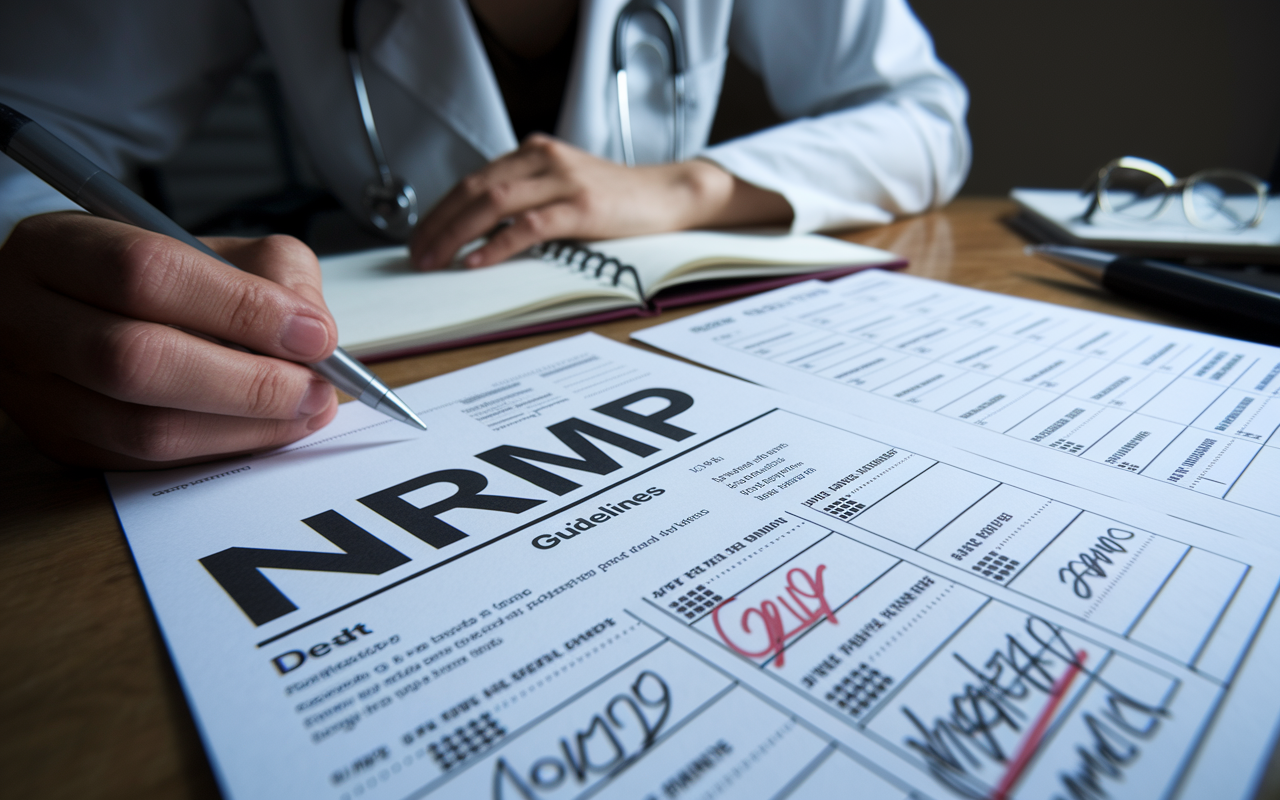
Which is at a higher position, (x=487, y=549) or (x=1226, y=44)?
(x=1226, y=44)

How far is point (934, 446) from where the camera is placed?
32 centimetres

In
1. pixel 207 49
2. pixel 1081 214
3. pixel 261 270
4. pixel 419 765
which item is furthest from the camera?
pixel 207 49

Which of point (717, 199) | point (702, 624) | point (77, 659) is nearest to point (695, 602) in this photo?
point (702, 624)

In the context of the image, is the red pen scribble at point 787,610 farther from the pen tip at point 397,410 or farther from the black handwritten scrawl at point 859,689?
the pen tip at point 397,410

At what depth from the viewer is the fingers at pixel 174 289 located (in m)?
0.31

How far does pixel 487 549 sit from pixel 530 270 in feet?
1.31

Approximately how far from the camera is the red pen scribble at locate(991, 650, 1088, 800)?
0.54 ft

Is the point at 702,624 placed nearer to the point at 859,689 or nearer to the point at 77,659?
the point at 859,689

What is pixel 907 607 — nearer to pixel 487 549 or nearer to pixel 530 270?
pixel 487 549

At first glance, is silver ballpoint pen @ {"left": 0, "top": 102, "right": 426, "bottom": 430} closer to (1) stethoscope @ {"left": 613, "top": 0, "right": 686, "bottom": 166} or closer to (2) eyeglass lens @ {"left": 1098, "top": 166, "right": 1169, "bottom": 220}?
(1) stethoscope @ {"left": 613, "top": 0, "right": 686, "bottom": 166}

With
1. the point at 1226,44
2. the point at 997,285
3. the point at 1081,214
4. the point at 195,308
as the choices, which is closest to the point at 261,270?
the point at 195,308

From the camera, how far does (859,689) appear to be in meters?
0.19

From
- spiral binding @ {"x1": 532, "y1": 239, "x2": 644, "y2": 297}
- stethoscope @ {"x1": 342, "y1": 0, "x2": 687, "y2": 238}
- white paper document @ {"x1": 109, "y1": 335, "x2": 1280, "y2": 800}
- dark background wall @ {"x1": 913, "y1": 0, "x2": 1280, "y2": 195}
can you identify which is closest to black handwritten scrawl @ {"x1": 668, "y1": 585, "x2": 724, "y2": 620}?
white paper document @ {"x1": 109, "y1": 335, "x2": 1280, "y2": 800}

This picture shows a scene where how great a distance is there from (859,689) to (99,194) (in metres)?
0.44
